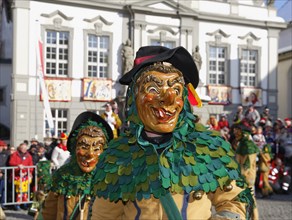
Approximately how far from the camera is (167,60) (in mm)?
2617

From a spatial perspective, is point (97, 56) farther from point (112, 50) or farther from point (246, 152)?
point (246, 152)

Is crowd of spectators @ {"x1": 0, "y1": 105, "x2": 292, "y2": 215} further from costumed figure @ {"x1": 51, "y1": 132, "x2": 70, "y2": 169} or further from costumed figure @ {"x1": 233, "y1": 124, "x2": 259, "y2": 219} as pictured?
costumed figure @ {"x1": 233, "y1": 124, "x2": 259, "y2": 219}

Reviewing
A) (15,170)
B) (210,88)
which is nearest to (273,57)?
(210,88)

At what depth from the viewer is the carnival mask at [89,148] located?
4152mm

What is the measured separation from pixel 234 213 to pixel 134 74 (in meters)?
0.87

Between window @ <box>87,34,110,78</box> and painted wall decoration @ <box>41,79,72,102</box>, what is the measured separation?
1.31 m

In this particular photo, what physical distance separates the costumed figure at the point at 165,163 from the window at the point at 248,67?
22177mm

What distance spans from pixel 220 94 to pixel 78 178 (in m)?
19.8

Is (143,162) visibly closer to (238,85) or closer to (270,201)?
(270,201)

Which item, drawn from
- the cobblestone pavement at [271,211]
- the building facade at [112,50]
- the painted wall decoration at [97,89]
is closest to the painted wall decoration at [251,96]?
the building facade at [112,50]

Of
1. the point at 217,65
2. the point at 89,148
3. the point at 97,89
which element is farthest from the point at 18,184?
the point at 217,65

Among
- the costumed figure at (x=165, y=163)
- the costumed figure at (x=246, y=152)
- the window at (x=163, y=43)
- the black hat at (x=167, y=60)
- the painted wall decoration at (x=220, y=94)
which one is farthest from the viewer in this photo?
the painted wall decoration at (x=220, y=94)

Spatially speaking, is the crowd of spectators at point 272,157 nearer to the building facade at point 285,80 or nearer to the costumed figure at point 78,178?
the costumed figure at point 78,178

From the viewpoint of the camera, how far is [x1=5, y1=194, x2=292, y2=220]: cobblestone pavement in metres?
9.00
